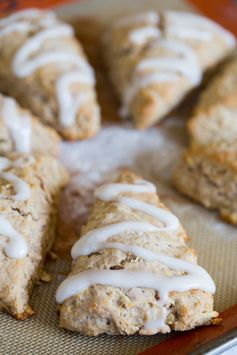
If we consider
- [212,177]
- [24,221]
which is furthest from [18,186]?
[212,177]

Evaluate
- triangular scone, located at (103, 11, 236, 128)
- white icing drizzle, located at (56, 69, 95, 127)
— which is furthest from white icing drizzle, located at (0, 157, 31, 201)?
triangular scone, located at (103, 11, 236, 128)

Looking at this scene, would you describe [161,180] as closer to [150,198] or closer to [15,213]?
[150,198]

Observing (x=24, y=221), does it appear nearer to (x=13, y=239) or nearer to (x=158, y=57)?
(x=13, y=239)

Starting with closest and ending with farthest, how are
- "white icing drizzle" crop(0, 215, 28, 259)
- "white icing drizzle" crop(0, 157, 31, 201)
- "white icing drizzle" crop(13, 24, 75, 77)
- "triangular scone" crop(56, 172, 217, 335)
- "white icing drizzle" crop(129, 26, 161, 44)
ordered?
"triangular scone" crop(56, 172, 217, 335) < "white icing drizzle" crop(0, 215, 28, 259) < "white icing drizzle" crop(0, 157, 31, 201) < "white icing drizzle" crop(13, 24, 75, 77) < "white icing drizzle" crop(129, 26, 161, 44)

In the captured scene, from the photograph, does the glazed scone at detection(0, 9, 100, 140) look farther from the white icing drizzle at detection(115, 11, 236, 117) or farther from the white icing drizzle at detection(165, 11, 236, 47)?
the white icing drizzle at detection(165, 11, 236, 47)

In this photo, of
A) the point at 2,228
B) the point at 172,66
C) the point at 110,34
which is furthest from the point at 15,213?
the point at 110,34

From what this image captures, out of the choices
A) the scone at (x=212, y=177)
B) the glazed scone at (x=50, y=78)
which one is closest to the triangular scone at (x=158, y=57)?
the glazed scone at (x=50, y=78)

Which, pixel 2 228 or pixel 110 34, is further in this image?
pixel 110 34

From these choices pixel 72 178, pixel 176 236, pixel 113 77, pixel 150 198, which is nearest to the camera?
pixel 176 236
